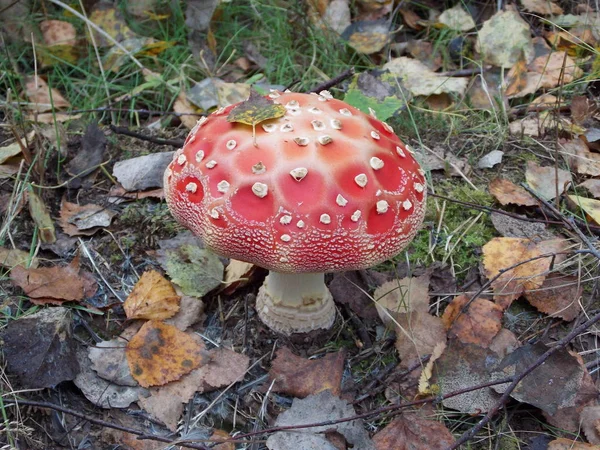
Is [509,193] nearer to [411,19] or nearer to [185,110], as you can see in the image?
[411,19]

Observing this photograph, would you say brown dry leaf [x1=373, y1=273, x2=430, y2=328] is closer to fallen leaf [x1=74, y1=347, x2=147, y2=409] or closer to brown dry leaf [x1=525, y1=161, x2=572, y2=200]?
brown dry leaf [x1=525, y1=161, x2=572, y2=200]

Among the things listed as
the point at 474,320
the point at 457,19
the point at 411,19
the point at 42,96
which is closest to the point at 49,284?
the point at 42,96

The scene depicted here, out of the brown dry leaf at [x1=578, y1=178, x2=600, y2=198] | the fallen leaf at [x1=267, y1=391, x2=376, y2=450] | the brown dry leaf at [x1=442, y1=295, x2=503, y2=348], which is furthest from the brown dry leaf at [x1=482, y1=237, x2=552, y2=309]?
the fallen leaf at [x1=267, y1=391, x2=376, y2=450]

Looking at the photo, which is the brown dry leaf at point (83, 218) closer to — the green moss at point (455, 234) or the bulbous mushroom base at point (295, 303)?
the bulbous mushroom base at point (295, 303)

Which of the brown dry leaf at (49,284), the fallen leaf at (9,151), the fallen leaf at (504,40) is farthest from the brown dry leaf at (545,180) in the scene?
the fallen leaf at (9,151)

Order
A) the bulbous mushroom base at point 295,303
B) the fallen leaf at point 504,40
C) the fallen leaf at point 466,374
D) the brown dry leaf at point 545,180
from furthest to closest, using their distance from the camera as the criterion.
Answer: the fallen leaf at point 504,40 → the brown dry leaf at point 545,180 → the bulbous mushroom base at point 295,303 → the fallen leaf at point 466,374
